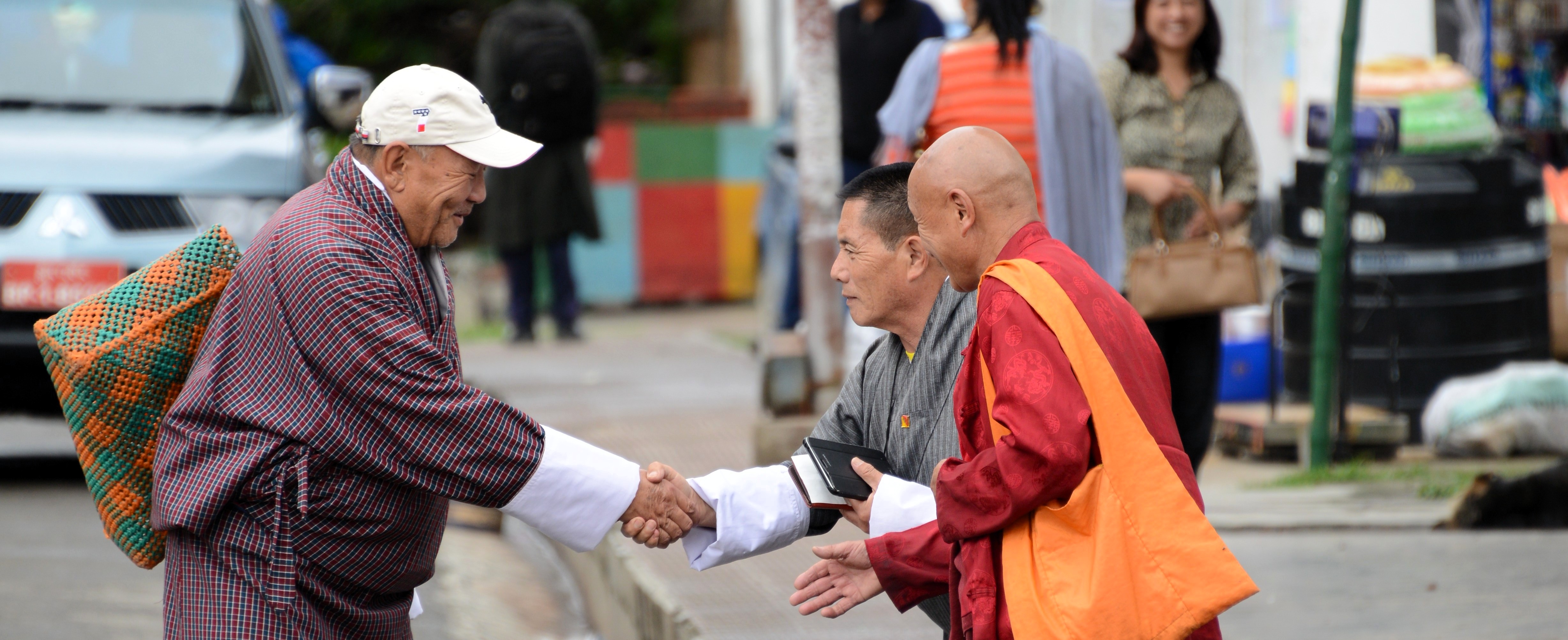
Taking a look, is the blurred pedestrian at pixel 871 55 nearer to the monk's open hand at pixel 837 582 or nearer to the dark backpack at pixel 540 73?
the dark backpack at pixel 540 73

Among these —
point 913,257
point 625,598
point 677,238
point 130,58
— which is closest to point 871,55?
point 625,598

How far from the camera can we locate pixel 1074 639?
2.30 meters

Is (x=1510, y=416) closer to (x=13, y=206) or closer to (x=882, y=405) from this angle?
(x=882, y=405)

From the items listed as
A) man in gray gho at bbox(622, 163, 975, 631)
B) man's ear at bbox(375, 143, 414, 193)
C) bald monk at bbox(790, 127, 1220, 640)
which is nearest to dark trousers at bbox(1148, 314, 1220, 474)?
man in gray gho at bbox(622, 163, 975, 631)

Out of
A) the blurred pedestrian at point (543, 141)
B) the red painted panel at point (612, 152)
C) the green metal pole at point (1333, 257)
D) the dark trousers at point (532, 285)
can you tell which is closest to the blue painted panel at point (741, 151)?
the red painted panel at point (612, 152)

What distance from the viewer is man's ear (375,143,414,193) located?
283cm

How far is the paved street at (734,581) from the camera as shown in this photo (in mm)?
4332

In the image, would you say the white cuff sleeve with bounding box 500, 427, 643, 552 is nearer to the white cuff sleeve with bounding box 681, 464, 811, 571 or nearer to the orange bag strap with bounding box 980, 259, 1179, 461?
the white cuff sleeve with bounding box 681, 464, 811, 571

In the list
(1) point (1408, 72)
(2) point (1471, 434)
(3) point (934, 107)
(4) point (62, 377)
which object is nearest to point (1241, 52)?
(1) point (1408, 72)

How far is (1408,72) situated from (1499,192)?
0.67 m

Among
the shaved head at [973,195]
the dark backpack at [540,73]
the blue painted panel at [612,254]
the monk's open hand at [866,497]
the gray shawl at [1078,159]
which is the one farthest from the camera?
the blue painted panel at [612,254]

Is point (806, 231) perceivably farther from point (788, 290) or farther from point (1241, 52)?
point (1241, 52)

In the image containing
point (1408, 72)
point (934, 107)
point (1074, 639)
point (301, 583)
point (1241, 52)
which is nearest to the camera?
point (1074, 639)

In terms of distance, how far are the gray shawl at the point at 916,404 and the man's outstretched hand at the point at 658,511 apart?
23 cm
